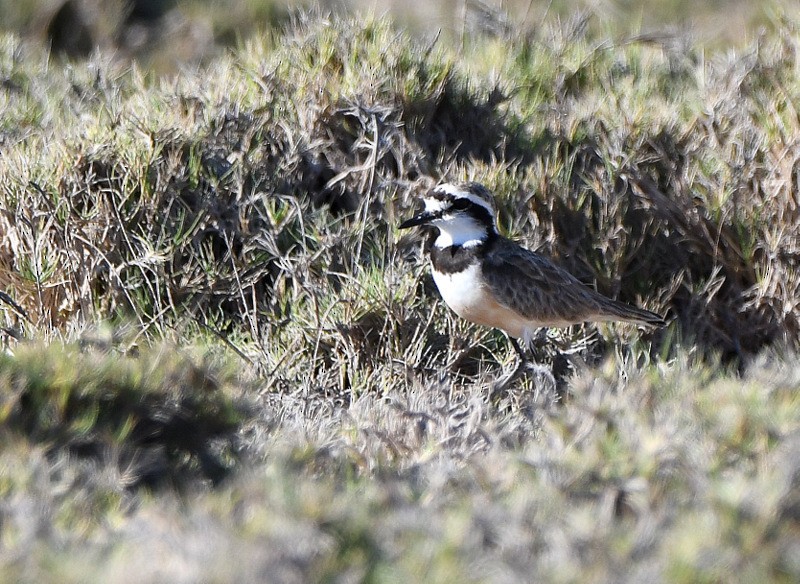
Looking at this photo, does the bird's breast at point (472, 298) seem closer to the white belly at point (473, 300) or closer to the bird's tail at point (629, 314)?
the white belly at point (473, 300)

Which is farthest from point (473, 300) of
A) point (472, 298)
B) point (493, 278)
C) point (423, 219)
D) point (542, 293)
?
point (423, 219)

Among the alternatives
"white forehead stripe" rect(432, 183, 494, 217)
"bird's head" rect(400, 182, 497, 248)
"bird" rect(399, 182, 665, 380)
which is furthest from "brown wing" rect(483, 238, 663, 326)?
"white forehead stripe" rect(432, 183, 494, 217)

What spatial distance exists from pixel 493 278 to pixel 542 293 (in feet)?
0.82

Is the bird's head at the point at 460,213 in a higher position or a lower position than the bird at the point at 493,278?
higher

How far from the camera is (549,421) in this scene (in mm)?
3299

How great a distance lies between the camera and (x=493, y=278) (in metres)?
5.33

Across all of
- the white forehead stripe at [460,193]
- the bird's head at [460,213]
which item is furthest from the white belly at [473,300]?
the white forehead stripe at [460,193]

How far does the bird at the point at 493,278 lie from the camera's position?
17.5ft

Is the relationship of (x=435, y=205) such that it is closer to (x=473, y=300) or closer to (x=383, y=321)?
(x=473, y=300)

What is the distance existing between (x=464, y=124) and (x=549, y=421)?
3686mm

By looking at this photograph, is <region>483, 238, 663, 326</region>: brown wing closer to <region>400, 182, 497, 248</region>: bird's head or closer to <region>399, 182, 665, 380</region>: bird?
<region>399, 182, 665, 380</region>: bird

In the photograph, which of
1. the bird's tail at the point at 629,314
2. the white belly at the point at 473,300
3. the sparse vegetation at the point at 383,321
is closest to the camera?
the sparse vegetation at the point at 383,321

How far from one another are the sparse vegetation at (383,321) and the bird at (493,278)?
31 cm

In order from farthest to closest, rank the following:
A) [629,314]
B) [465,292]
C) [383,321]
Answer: [383,321] → [629,314] → [465,292]
